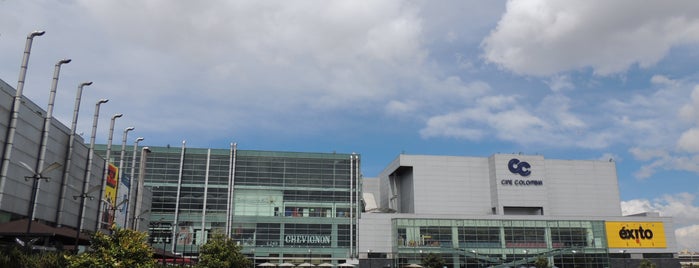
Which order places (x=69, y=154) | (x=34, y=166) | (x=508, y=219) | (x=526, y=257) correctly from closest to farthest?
(x=34, y=166)
(x=69, y=154)
(x=526, y=257)
(x=508, y=219)

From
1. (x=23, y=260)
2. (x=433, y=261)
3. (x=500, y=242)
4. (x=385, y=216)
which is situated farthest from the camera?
(x=385, y=216)

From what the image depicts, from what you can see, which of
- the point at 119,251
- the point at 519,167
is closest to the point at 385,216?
the point at 519,167

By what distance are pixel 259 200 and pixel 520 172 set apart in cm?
5312

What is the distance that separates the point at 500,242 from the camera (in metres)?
98.9

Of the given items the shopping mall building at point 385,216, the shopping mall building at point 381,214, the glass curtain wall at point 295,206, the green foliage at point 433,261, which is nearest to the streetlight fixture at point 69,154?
the shopping mall building at point 381,214

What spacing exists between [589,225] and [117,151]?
297 feet

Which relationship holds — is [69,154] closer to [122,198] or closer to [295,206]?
[122,198]

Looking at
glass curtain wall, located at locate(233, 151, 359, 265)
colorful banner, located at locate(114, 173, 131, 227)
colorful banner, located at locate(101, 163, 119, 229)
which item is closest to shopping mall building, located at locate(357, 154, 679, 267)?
glass curtain wall, located at locate(233, 151, 359, 265)

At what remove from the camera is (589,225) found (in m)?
102

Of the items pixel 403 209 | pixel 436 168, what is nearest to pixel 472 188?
pixel 436 168

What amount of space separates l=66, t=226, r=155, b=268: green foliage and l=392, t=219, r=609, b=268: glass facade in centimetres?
6745

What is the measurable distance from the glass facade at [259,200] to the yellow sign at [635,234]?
49.1m

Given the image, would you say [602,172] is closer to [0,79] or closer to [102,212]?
[102,212]

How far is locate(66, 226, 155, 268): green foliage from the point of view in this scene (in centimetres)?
3077
